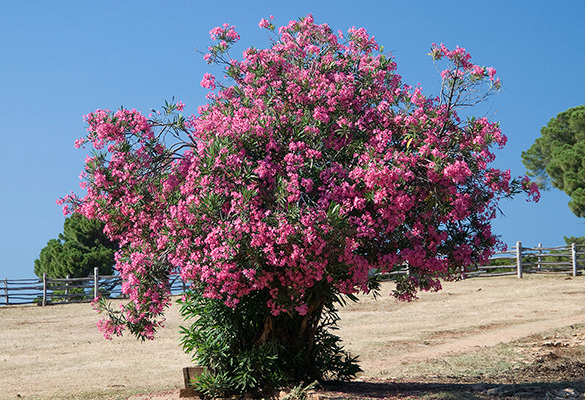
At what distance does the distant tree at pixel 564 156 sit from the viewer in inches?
1486

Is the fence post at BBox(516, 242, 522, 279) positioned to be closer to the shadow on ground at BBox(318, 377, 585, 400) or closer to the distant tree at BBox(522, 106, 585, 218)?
the distant tree at BBox(522, 106, 585, 218)

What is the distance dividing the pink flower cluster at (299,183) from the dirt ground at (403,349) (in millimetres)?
2447

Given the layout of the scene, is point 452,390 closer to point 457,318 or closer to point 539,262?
point 457,318

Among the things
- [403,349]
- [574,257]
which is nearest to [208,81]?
[403,349]

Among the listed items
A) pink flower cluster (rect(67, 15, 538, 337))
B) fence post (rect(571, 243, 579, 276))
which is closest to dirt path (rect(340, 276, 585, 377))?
fence post (rect(571, 243, 579, 276))

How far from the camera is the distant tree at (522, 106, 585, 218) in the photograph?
124ft

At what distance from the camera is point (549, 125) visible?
141ft

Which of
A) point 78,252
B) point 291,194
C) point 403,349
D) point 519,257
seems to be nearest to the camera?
point 291,194

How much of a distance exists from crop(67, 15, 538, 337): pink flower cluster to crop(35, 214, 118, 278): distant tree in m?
27.3

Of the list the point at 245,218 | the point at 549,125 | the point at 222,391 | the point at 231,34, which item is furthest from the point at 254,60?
the point at 549,125

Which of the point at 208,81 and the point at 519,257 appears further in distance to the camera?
the point at 519,257

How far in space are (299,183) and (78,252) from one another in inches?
1250

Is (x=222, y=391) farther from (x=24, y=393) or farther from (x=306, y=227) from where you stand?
(x=24, y=393)

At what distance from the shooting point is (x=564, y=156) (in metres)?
38.5
